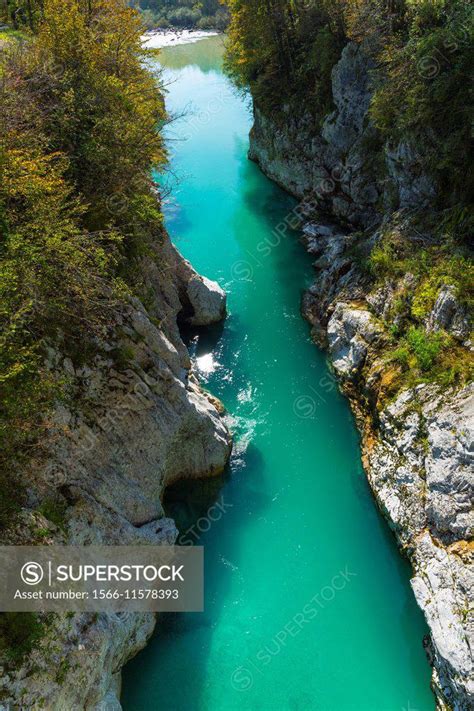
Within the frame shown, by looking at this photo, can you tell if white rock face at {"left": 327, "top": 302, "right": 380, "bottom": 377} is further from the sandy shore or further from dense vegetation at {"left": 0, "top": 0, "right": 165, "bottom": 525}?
the sandy shore

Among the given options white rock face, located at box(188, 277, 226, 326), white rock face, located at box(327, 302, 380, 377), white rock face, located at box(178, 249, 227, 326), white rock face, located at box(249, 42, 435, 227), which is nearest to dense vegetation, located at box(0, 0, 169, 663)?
white rock face, located at box(178, 249, 227, 326)

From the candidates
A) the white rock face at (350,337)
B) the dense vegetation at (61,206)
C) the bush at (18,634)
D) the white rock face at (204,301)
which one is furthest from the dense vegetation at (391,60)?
the bush at (18,634)

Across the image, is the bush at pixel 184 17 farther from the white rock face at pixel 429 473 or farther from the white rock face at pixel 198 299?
the white rock face at pixel 429 473

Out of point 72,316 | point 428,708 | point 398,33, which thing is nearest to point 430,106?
point 398,33

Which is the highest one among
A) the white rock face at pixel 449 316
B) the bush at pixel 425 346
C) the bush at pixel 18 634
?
the white rock face at pixel 449 316

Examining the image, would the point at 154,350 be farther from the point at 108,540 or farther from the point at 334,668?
the point at 334,668
